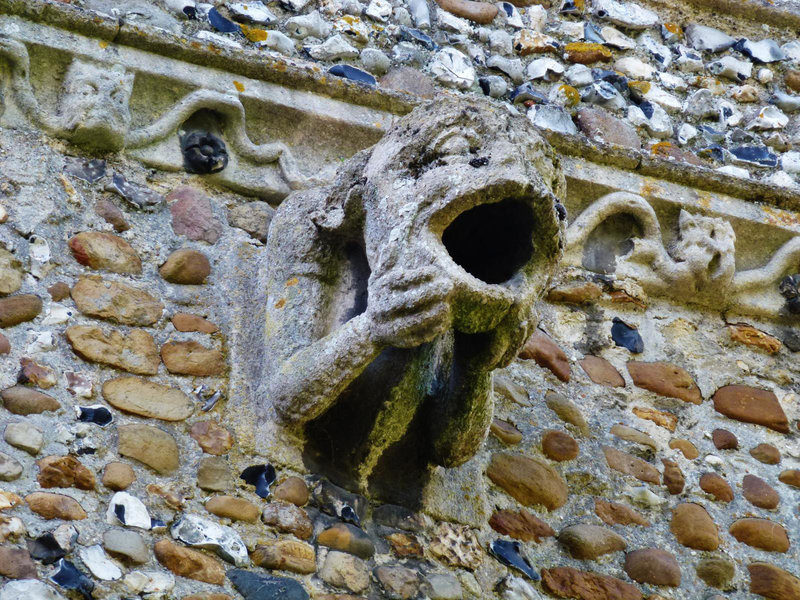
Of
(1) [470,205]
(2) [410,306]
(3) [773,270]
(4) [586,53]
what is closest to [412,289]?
(2) [410,306]

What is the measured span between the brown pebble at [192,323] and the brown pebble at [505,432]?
2.39 feet

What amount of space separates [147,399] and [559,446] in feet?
3.41

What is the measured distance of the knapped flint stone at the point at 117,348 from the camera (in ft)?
7.78

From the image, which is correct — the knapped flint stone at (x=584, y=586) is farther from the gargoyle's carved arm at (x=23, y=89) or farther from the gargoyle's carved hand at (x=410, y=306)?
the gargoyle's carved arm at (x=23, y=89)

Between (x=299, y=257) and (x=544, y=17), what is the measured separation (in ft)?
6.46

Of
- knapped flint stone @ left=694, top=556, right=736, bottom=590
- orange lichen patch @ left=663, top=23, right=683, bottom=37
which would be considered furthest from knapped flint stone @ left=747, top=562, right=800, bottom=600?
orange lichen patch @ left=663, top=23, right=683, bottom=37

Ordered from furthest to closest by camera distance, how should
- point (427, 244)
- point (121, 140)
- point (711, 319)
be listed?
point (711, 319)
point (121, 140)
point (427, 244)

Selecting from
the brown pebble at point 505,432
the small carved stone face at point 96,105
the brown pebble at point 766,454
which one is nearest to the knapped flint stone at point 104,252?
the small carved stone face at point 96,105

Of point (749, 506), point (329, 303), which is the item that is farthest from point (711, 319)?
point (329, 303)

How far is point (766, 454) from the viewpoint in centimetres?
296

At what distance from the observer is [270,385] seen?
2.38 metres

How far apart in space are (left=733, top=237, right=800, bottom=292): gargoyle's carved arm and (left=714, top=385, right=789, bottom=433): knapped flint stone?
0.35m

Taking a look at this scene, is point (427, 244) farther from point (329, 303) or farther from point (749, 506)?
point (749, 506)

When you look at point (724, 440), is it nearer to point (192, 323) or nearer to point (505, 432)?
point (505, 432)
